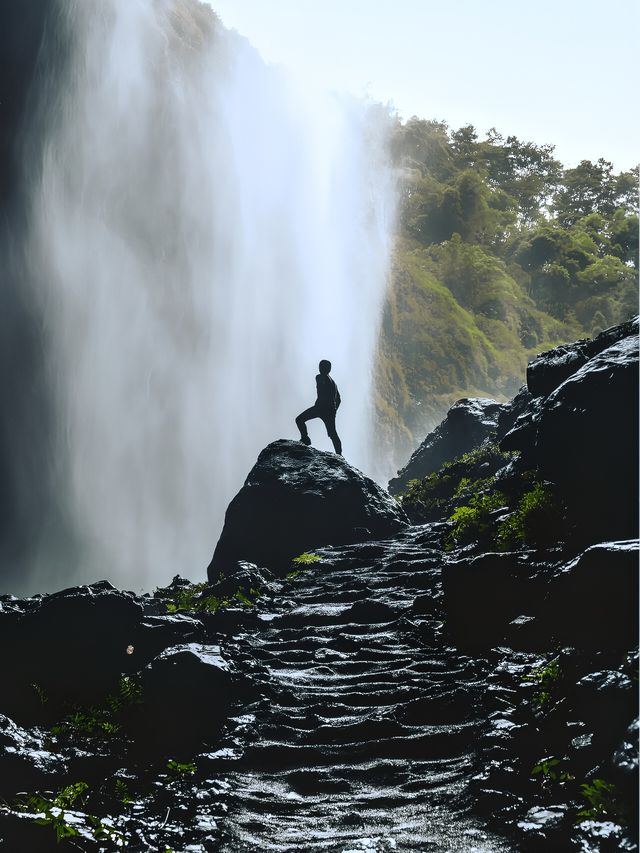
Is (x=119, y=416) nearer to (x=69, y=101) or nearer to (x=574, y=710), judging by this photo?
(x=69, y=101)

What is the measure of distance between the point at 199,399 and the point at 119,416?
3265mm


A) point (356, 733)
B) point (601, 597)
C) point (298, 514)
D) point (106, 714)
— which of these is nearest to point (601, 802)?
point (601, 597)

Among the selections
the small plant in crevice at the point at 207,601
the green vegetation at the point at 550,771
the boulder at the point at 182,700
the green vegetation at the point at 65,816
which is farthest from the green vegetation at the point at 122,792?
the small plant in crevice at the point at 207,601

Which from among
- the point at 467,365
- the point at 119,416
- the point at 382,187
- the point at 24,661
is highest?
the point at 382,187

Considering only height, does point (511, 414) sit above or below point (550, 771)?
above

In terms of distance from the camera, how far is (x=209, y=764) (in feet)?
17.3

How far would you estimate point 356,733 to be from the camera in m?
5.49

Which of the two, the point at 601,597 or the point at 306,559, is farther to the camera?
the point at 306,559

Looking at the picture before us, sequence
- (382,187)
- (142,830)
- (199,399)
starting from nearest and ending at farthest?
(142,830) → (199,399) → (382,187)

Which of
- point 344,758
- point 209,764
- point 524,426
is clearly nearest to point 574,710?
point 344,758

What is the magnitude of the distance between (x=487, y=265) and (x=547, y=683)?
41.5 m

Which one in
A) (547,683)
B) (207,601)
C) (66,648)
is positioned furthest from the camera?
(207,601)

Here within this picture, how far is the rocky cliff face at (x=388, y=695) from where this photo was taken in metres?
4.23

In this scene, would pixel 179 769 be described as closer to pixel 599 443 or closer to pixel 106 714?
pixel 106 714
